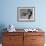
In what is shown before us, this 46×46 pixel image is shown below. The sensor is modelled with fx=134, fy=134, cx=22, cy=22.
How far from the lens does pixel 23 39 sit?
3.87m

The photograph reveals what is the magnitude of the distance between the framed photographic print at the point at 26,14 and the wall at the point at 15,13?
0.32 feet

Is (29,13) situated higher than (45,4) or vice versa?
(45,4)

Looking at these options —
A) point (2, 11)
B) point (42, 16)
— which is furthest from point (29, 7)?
point (2, 11)

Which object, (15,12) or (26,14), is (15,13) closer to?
(15,12)

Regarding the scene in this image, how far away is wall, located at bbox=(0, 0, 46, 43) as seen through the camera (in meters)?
4.33

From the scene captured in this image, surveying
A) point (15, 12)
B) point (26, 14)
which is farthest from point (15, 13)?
point (26, 14)

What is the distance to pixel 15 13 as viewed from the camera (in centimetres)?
434

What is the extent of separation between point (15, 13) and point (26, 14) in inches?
14.1

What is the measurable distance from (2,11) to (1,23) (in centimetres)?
39

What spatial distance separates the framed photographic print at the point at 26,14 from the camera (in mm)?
4336

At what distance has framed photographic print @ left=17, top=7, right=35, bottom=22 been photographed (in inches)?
171

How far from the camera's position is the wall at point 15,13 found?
4.33m

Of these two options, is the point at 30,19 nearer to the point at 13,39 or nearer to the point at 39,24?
the point at 39,24

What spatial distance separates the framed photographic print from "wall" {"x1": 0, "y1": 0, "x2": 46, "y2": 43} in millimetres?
98
